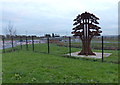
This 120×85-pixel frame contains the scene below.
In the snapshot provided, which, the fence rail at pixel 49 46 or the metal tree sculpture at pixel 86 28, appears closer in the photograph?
the metal tree sculpture at pixel 86 28

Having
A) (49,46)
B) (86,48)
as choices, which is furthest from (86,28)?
(49,46)

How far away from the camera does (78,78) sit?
4.38 meters

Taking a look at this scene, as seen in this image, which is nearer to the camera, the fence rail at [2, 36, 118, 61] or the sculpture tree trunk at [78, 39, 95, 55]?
the sculpture tree trunk at [78, 39, 95, 55]

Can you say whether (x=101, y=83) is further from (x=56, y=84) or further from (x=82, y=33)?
(x=82, y=33)

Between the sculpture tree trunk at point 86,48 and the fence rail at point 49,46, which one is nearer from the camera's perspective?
the sculpture tree trunk at point 86,48

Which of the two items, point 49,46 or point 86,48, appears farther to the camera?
Answer: point 49,46

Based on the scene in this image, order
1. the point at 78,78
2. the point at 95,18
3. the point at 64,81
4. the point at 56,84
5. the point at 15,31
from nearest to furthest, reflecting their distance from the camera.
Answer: the point at 56,84, the point at 64,81, the point at 78,78, the point at 95,18, the point at 15,31

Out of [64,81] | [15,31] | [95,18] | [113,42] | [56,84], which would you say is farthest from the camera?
[15,31]

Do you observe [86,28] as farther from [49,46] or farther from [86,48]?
[49,46]

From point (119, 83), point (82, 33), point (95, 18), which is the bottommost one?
point (119, 83)

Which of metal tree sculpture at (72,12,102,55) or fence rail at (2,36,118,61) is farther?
fence rail at (2,36,118,61)

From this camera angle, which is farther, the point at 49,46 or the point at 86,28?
the point at 49,46

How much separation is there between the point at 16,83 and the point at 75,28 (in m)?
7.48

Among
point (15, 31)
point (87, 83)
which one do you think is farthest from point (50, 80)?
point (15, 31)
